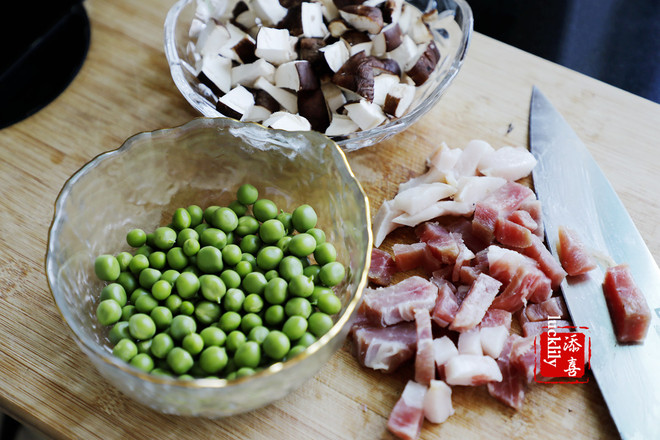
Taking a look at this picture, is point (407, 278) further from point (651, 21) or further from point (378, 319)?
point (651, 21)

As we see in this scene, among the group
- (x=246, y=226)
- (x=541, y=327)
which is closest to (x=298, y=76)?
(x=246, y=226)

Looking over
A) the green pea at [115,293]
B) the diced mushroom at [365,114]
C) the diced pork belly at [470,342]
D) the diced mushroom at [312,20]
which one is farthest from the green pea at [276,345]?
the diced mushroom at [312,20]

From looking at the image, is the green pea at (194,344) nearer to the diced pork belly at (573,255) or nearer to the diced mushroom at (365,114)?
the diced mushroom at (365,114)

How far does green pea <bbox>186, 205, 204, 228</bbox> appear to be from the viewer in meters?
1.82

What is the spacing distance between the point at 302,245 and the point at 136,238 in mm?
491

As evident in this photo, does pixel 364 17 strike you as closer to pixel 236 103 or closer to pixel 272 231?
pixel 236 103

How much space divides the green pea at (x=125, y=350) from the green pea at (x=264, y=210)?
20.4 inches

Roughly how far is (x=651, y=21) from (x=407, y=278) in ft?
6.54

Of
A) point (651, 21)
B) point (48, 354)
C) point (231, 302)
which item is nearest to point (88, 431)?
point (48, 354)


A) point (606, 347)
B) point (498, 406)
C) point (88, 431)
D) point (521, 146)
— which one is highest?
point (521, 146)

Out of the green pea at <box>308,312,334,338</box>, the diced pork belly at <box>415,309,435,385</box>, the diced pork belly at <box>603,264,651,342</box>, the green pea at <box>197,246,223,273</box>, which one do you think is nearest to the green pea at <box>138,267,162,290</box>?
the green pea at <box>197,246,223,273</box>

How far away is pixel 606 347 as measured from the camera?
1734 mm

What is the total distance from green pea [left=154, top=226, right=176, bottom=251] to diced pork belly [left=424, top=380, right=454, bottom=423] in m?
0.83

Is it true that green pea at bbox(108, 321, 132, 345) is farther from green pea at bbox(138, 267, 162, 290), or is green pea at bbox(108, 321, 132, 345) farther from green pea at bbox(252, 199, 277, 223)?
A: green pea at bbox(252, 199, 277, 223)
